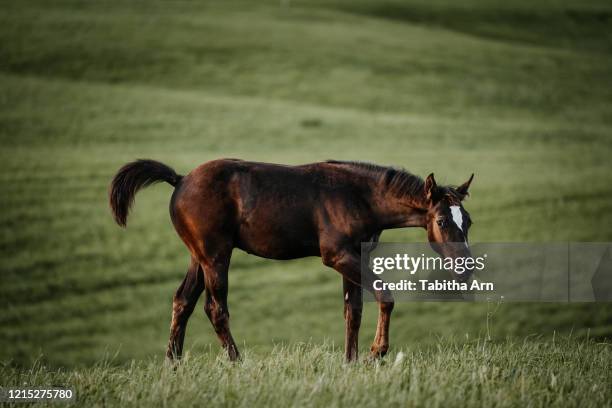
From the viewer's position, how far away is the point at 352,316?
21.2ft

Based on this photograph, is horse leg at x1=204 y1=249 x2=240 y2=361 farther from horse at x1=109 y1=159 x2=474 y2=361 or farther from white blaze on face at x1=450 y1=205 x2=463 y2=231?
white blaze on face at x1=450 y1=205 x2=463 y2=231

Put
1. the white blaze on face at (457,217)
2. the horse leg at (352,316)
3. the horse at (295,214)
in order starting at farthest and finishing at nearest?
the horse at (295,214)
the horse leg at (352,316)
the white blaze on face at (457,217)

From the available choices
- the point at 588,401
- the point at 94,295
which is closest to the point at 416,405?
the point at 588,401

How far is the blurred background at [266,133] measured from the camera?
2495 centimetres

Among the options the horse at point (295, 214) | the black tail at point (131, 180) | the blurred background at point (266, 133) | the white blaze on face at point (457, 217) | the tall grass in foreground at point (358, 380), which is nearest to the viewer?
the tall grass in foreground at point (358, 380)

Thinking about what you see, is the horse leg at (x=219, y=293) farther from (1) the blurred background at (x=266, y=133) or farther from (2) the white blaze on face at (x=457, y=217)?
(1) the blurred background at (x=266, y=133)

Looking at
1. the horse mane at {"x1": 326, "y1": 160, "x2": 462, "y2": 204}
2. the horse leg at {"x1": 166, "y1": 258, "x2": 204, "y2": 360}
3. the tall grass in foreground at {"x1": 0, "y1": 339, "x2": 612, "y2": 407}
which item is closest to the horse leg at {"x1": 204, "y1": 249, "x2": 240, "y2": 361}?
the tall grass in foreground at {"x1": 0, "y1": 339, "x2": 612, "y2": 407}

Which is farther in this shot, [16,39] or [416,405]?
[16,39]

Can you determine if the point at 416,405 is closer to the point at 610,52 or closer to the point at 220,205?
the point at 220,205

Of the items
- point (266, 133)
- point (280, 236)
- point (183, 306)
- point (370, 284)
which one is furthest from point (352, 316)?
point (266, 133)

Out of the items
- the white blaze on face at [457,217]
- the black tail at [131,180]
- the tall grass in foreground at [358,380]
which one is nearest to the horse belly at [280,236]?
the tall grass in foreground at [358,380]

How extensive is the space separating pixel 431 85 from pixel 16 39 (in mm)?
26757

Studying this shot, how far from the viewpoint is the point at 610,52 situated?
60531 mm

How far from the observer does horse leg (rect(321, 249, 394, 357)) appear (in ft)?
20.1
